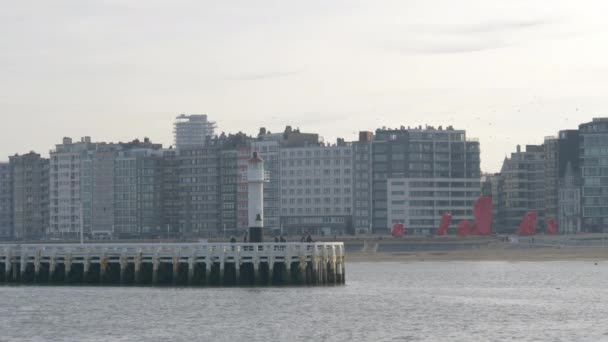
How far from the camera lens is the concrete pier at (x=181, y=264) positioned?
104 metres

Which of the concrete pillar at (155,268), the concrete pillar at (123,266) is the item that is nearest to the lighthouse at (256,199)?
the concrete pillar at (155,268)

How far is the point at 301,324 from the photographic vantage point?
8438 centimetres

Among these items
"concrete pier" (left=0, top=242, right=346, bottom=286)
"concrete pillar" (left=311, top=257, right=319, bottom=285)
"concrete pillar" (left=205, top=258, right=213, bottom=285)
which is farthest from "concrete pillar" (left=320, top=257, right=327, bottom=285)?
"concrete pillar" (left=205, top=258, right=213, bottom=285)

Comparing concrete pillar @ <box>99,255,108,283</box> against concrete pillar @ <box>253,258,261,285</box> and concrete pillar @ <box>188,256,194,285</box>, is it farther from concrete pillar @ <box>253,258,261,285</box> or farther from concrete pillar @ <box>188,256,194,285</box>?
concrete pillar @ <box>253,258,261,285</box>

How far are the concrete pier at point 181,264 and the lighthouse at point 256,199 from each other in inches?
130

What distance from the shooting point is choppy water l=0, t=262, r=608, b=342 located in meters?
79.3

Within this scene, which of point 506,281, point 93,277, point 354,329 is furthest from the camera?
point 506,281

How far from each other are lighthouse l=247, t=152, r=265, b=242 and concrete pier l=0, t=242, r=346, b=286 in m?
3.31

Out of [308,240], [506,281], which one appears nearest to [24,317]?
[308,240]

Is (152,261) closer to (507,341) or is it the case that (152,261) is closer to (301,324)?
(301,324)

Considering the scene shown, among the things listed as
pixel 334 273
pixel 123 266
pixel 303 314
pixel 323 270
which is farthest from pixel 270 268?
pixel 303 314

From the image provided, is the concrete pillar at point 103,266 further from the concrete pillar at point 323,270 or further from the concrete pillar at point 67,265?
the concrete pillar at point 323,270

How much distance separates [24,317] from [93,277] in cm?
2081

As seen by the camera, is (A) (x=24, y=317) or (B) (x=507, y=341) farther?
(A) (x=24, y=317)
